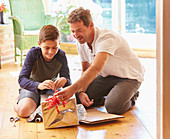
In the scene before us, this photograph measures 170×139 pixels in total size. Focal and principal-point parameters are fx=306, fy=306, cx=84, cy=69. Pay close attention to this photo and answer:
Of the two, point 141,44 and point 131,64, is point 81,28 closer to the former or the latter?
point 131,64

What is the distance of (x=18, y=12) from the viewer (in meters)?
4.39

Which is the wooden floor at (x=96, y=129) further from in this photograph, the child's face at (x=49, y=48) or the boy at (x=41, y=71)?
the child's face at (x=49, y=48)

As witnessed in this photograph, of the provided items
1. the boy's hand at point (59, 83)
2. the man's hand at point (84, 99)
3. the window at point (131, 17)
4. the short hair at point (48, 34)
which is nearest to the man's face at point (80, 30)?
the short hair at point (48, 34)

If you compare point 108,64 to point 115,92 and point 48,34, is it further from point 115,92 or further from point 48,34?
point 48,34

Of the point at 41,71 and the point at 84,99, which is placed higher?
the point at 41,71

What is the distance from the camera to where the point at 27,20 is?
14.7 ft

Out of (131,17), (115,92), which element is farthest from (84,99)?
(131,17)

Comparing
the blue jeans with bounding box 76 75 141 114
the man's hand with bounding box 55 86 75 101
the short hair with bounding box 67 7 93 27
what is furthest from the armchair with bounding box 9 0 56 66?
the man's hand with bounding box 55 86 75 101

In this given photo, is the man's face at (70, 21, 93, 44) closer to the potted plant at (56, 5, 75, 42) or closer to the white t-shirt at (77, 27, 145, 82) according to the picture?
the white t-shirt at (77, 27, 145, 82)

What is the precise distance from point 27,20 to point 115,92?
Answer: 2575 millimetres

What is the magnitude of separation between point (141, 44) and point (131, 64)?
8.83 feet

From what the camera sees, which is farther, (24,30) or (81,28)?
(24,30)

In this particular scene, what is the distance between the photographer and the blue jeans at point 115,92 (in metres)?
2.28
